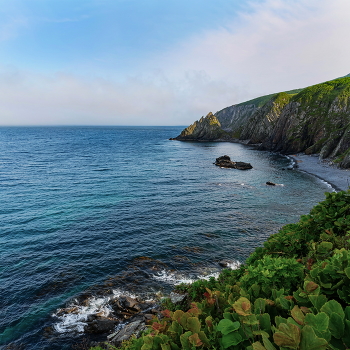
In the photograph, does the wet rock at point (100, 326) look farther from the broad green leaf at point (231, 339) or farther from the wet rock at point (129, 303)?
the broad green leaf at point (231, 339)

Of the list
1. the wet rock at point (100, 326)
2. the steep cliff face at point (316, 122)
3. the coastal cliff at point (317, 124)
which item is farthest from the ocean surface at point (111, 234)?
the steep cliff face at point (316, 122)

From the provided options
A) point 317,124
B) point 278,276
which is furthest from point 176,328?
point 317,124

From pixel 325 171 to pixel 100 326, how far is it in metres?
65.9

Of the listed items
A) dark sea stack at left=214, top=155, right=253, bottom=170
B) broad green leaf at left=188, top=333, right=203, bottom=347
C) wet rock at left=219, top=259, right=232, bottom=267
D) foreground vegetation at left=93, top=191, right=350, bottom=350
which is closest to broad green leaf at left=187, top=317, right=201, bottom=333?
foreground vegetation at left=93, top=191, right=350, bottom=350

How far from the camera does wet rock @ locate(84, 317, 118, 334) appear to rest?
17266 mm

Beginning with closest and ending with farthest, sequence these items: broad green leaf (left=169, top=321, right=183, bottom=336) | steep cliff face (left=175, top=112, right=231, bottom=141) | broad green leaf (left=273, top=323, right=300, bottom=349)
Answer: broad green leaf (left=273, top=323, right=300, bottom=349) < broad green leaf (left=169, top=321, right=183, bottom=336) < steep cliff face (left=175, top=112, right=231, bottom=141)

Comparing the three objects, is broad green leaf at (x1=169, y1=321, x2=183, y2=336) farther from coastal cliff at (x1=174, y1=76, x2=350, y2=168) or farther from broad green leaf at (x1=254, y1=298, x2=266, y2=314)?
coastal cliff at (x1=174, y1=76, x2=350, y2=168)

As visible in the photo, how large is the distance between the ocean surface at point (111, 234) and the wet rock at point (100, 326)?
535mm

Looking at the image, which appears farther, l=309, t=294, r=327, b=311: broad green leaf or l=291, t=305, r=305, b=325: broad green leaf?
l=309, t=294, r=327, b=311: broad green leaf

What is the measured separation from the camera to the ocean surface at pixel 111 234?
19922 millimetres

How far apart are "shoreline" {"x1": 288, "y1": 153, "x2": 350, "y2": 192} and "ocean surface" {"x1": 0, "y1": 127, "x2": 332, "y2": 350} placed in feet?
10.2

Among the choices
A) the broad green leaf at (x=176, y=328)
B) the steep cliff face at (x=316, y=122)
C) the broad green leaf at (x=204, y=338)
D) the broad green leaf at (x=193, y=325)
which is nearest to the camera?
the broad green leaf at (x=204, y=338)

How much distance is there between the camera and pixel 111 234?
102 feet

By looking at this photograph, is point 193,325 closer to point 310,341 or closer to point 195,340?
point 195,340
